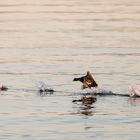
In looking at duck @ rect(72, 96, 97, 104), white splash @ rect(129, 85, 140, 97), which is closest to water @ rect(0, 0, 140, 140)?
duck @ rect(72, 96, 97, 104)

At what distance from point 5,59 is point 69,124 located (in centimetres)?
1418

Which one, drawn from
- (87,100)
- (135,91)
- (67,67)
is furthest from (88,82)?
(67,67)

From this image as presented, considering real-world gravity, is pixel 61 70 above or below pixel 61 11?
below

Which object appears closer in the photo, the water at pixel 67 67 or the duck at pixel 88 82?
the water at pixel 67 67

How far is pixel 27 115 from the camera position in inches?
904

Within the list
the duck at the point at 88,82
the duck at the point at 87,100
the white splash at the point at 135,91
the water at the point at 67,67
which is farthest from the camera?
the duck at the point at 88,82

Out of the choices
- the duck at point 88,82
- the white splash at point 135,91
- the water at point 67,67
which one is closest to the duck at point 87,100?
the water at point 67,67

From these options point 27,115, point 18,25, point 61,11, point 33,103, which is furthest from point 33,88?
point 61,11

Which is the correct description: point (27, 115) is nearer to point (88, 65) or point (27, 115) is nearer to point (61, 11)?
point (88, 65)

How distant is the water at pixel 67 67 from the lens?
2119 cm

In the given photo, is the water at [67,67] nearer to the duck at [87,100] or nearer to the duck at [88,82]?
the duck at [87,100]

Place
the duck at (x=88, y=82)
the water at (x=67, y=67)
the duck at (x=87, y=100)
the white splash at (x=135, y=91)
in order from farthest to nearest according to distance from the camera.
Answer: the duck at (x=88, y=82) → the white splash at (x=135, y=91) → the duck at (x=87, y=100) → the water at (x=67, y=67)

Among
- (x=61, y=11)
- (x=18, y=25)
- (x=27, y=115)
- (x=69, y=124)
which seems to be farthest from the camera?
A: (x=61, y=11)

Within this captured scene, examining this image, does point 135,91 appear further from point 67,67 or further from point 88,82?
point 67,67
